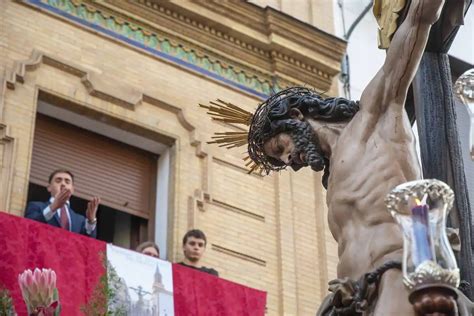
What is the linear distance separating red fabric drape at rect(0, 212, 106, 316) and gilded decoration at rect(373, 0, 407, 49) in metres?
3.63

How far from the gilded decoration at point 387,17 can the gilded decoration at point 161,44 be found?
21.3 feet

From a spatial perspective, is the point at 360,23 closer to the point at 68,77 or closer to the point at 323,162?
the point at 68,77

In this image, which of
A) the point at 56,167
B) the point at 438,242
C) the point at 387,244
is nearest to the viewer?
the point at 438,242

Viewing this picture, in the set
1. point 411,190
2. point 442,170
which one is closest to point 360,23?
point 442,170

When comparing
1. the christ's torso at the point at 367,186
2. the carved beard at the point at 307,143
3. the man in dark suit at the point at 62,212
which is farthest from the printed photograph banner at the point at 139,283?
the christ's torso at the point at 367,186

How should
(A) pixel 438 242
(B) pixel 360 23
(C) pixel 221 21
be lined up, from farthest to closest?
(B) pixel 360 23, (C) pixel 221 21, (A) pixel 438 242

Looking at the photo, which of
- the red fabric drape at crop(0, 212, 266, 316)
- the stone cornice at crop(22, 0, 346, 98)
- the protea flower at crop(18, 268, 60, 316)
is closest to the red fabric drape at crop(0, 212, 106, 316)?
the red fabric drape at crop(0, 212, 266, 316)

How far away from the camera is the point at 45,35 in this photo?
12.3 meters

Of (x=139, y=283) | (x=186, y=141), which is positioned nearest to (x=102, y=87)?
(x=186, y=141)

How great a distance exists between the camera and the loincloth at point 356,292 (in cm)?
499

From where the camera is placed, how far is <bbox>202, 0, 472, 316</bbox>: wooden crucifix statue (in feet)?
16.6

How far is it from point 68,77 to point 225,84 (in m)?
1.99

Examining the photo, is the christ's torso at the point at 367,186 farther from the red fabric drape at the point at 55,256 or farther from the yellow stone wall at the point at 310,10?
the yellow stone wall at the point at 310,10

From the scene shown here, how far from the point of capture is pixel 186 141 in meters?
12.9
